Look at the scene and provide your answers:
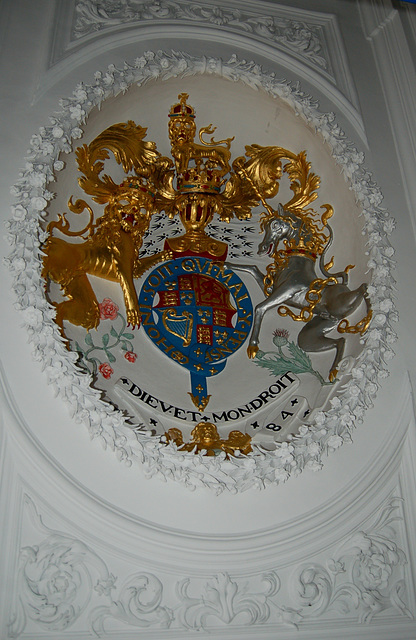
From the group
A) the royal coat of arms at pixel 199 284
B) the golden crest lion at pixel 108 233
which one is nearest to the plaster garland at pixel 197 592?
the royal coat of arms at pixel 199 284

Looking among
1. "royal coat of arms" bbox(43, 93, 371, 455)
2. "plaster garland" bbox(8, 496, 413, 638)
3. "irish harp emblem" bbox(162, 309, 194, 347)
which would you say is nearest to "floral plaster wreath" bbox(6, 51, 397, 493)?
"royal coat of arms" bbox(43, 93, 371, 455)

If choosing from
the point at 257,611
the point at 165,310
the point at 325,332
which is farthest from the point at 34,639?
the point at 325,332

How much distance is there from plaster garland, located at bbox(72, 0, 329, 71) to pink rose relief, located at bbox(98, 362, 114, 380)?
1.94 meters

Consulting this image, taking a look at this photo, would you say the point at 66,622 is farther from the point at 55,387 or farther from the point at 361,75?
the point at 361,75

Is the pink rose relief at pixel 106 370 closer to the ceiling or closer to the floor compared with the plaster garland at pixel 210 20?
closer to the floor

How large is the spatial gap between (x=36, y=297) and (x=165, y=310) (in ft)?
2.46

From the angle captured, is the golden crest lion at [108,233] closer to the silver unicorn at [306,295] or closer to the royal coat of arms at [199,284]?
the royal coat of arms at [199,284]

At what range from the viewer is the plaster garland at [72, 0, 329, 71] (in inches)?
134

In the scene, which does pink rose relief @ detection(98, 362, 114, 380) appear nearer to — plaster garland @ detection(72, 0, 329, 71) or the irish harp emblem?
the irish harp emblem

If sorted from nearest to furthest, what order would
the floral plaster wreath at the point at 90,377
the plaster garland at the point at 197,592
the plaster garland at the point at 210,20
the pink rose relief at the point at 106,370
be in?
the plaster garland at the point at 197,592
the floral plaster wreath at the point at 90,377
the pink rose relief at the point at 106,370
the plaster garland at the point at 210,20

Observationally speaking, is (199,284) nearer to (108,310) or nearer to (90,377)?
(108,310)

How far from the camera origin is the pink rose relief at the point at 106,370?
2748mm

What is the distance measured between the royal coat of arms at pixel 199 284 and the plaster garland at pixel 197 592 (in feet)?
1.83

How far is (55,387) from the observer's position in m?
2.40
